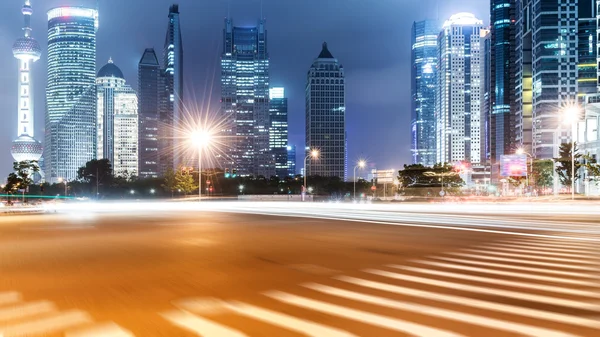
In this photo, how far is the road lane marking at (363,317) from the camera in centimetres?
535

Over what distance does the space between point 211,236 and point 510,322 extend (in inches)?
463

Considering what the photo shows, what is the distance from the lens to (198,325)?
5.72m

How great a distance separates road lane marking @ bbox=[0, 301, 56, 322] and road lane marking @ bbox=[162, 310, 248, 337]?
5.27 feet

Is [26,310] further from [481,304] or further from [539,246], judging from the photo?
[539,246]

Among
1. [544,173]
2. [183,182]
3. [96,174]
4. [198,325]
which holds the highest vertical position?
[96,174]

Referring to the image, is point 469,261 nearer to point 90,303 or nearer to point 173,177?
point 90,303

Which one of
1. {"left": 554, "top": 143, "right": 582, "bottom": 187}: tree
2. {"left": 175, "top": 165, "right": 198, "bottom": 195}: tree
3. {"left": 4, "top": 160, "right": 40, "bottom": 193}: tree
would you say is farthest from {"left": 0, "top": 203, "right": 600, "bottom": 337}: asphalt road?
{"left": 554, "top": 143, "right": 582, "bottom": 187}: tree

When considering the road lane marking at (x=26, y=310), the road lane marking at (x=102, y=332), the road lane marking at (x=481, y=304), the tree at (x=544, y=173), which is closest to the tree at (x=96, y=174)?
the tree at (x=544, y=173)

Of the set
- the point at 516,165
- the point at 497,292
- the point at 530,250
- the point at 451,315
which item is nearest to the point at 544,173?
the point at 516,165

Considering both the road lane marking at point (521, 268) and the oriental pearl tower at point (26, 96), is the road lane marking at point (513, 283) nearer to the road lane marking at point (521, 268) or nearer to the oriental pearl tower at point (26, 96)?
the road lane marking at point (521, 268)

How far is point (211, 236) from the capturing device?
1634cm

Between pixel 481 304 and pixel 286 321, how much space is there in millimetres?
2528

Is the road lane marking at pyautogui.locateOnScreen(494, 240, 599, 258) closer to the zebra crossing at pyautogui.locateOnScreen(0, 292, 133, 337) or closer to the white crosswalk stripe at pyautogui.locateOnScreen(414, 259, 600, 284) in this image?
the white crosswalk stripe at pyautogui.locateOnScreen(414, 259, 600, 284)

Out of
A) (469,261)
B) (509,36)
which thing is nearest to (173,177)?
(469,261)
